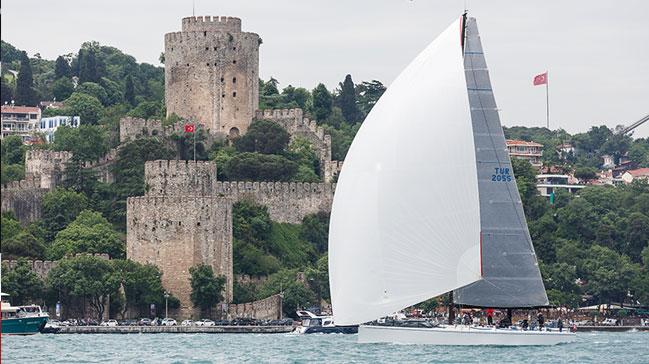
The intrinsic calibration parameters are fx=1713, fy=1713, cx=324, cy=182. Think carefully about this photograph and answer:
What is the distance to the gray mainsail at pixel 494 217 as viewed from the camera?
33.0m

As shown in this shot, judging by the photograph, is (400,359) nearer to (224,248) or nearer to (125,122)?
(224,248)

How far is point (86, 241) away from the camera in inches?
2426

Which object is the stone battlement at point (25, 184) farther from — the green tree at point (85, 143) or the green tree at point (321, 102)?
the green tree at point (321, 102)

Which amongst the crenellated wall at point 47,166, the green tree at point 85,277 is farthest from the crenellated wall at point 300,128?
the green tree at point 85,277

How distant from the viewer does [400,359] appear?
30828 millimetres

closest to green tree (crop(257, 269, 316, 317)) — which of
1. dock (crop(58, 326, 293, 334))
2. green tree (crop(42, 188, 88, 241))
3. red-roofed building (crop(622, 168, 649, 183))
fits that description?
dock (crop(58, 326, 293, 334))

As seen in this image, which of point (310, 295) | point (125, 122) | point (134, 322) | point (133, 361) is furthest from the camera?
point (125, 122)

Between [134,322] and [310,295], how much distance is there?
23.1 feet

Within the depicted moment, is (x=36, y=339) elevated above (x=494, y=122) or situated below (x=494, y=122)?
below

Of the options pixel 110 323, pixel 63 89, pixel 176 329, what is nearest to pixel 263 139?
pixel 110 323

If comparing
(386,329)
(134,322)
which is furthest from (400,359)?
(134,322)

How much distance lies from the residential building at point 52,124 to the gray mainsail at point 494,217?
62934 millimetres

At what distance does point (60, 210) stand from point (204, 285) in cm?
1093

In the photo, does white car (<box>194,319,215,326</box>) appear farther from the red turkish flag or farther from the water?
the red turkish flag
